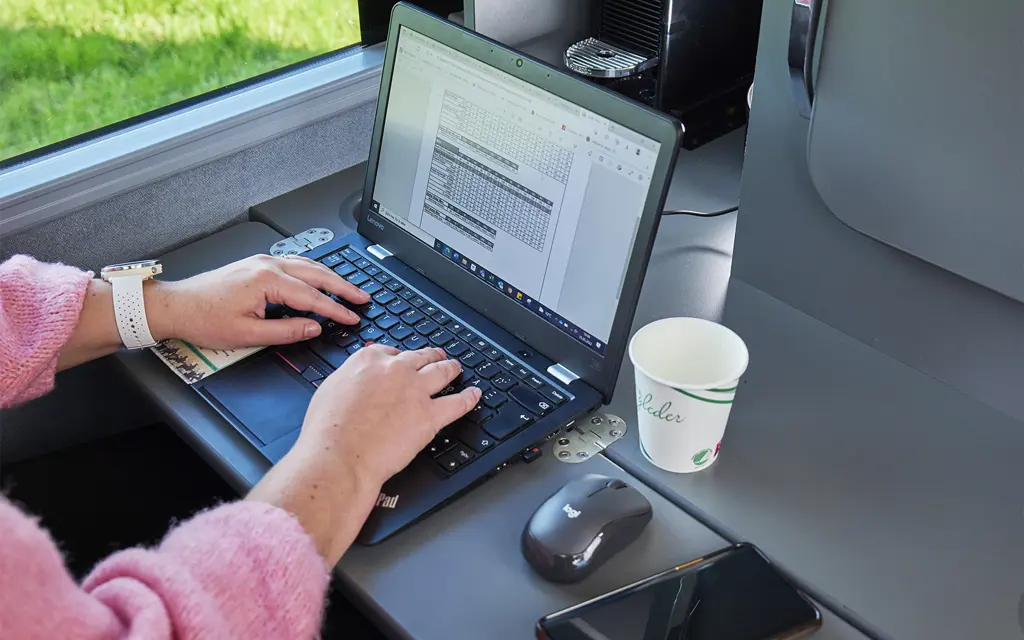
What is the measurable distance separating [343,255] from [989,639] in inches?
27.9

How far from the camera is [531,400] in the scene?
2.64 feet

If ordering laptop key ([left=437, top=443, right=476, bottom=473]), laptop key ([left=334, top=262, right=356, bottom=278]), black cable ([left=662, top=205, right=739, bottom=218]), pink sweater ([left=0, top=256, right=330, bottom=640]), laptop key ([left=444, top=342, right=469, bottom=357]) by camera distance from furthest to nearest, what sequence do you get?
black cable ([left=662, top=205, right=739, bottom=218]) < laptop key ([left=334, top=262, right=356, bottom=278]) < laptop key ([left=444, top=342, right=469, bottom=357]) < laptop key ([left=437, top=443, right=476, bottom=473]) < pink sweater ([left=0, top=256, right=330, bottom=640])

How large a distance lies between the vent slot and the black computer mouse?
69 cm

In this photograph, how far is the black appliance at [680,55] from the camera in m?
1.13

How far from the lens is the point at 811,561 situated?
688 millimetres

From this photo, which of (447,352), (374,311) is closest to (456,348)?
(447,352)

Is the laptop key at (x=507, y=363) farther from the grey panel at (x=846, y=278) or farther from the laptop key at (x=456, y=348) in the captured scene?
the grey panel at (x=846, y=278)

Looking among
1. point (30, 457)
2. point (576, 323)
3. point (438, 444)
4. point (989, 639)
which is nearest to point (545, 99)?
point (576, 323)

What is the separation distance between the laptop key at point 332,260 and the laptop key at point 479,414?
0.29 m

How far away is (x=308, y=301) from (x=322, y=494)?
273 millimetres

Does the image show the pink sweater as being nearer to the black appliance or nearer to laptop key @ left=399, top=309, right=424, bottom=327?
laptop key @ left=399, top=309, right=424, bottom=327

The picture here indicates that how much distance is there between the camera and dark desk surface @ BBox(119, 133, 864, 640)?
65 centimetres

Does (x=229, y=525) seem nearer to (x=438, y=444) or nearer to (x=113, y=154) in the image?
(x=438, y=444)

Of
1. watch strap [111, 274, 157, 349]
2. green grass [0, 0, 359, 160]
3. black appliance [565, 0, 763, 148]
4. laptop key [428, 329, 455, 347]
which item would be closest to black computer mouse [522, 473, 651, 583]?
laptop key [428, 329, 455, 347]
